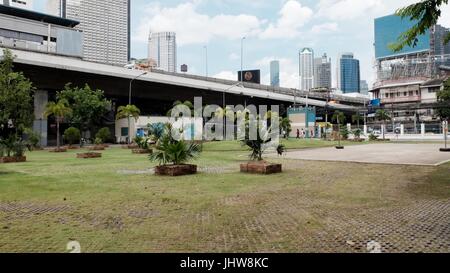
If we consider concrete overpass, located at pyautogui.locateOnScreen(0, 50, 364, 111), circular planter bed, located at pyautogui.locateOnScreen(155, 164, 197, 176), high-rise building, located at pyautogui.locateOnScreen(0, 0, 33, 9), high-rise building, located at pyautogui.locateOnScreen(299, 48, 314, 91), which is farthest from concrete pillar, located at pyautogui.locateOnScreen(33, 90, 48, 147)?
high-rise building, located at pyautogui.locateOnScreen(299, 48, 314, 91)

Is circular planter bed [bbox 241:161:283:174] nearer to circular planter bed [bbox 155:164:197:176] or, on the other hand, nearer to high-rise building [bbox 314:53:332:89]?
circular planter bed [bbox 155:164:197:176]

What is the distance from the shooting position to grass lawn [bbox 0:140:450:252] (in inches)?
199

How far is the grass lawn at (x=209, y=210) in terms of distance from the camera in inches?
199

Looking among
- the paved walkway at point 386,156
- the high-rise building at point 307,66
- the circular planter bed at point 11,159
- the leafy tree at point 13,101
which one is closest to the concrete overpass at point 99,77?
the leafy tree at point 13,101

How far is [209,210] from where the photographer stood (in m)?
7.05

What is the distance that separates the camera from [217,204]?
7.60 metres

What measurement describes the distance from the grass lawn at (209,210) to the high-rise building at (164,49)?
11367 cm

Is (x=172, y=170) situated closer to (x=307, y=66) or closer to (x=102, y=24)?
(x=102, y=24)

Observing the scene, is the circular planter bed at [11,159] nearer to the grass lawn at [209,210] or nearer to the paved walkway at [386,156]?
the grass lawn at [209,210]

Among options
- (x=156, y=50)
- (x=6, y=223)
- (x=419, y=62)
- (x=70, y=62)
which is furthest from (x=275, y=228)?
(x=156, y=50)

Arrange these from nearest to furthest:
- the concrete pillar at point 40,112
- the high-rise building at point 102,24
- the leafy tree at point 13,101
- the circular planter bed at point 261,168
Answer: the circular planter bed at point 261,168, the leafy tree at point 13,101, the concrete pillar at point 40,112, the high-rise building at point 102,24

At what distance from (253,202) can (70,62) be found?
140ft
